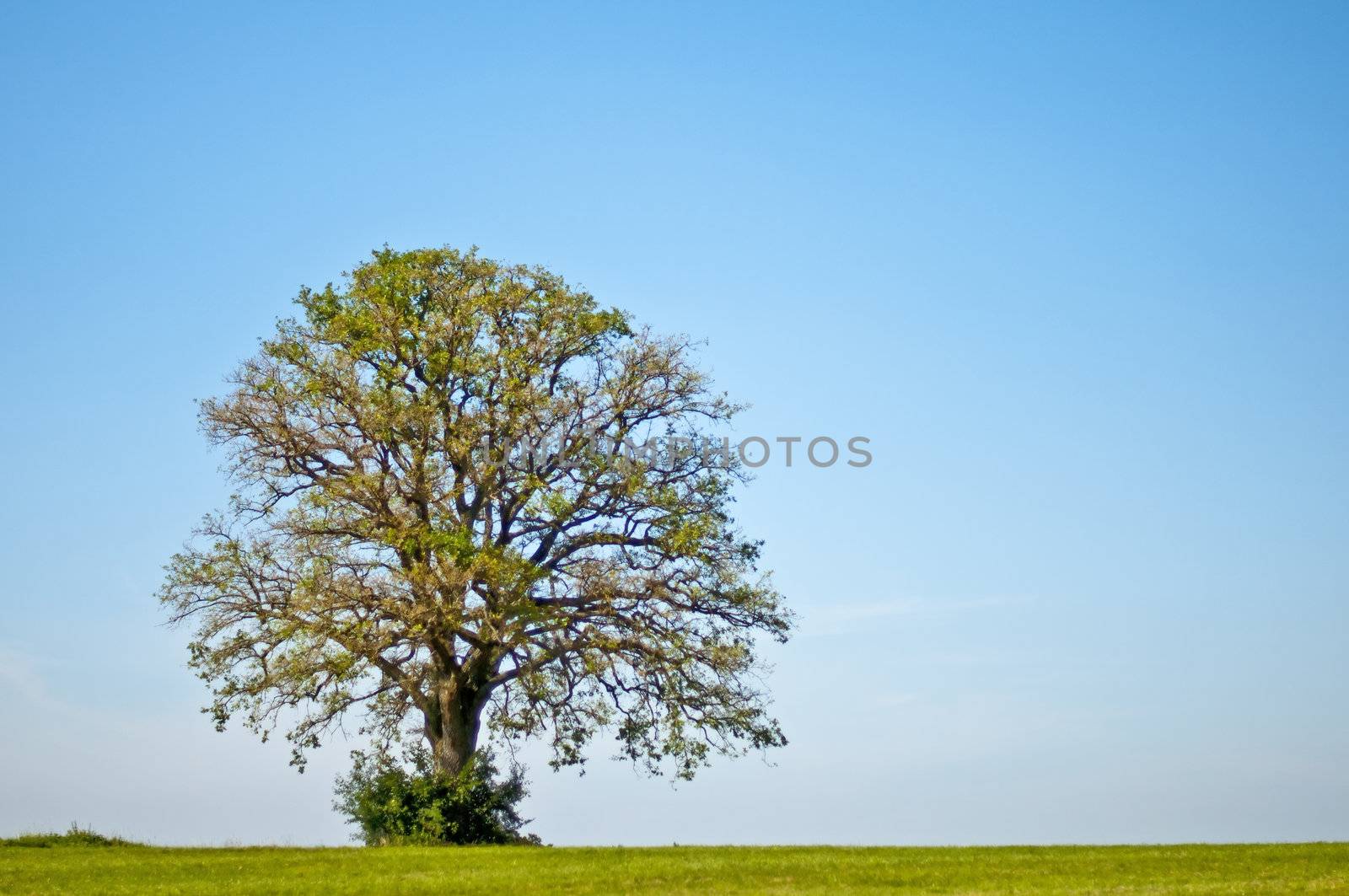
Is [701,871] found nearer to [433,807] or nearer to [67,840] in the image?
[433,807]

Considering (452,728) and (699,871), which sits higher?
(452,728)

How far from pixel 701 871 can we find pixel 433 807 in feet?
30.0

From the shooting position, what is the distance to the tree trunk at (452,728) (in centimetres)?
3194

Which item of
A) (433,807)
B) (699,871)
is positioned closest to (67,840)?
(433,807)

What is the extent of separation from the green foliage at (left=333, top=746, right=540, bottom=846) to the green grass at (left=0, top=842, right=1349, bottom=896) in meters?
2.09

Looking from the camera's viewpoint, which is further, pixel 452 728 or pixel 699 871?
pixel 452 728

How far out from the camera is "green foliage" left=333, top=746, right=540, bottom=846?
29.9 m

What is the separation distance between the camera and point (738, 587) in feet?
109

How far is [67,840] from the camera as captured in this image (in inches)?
1207

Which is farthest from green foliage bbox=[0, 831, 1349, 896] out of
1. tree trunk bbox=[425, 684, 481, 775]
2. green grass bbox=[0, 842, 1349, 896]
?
tree trunk bbox=[425, 684, 481, 775]

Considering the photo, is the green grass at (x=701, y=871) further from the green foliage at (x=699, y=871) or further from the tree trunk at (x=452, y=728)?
the tree trunk at (x=452, y=728)

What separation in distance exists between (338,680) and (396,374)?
8040 millimetres

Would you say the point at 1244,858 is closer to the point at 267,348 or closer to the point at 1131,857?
the point at 1131,857

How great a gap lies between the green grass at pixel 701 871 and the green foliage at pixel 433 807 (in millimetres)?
2087
